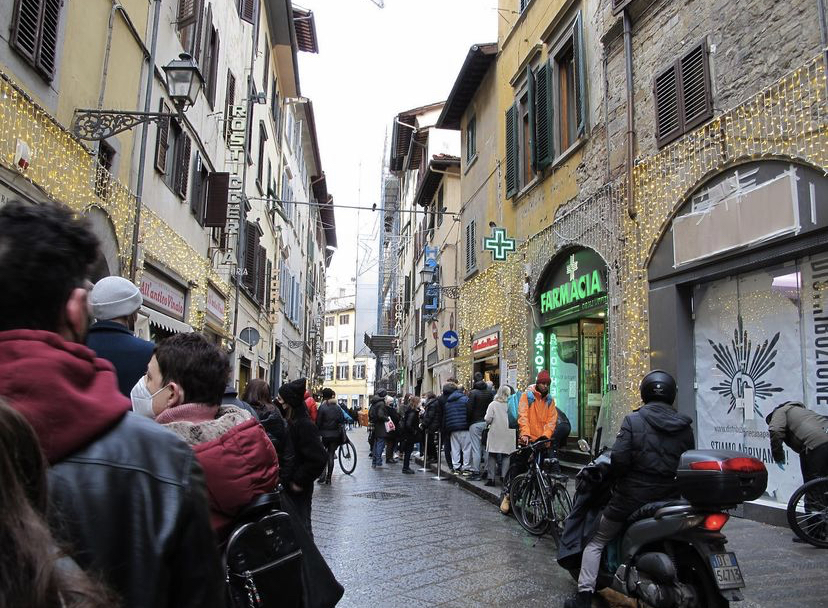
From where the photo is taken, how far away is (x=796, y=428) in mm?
6398

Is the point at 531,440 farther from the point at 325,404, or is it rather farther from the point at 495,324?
the point at 495,324

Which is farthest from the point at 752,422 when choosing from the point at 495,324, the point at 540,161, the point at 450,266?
the point at 450,266

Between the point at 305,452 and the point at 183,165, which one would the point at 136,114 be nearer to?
the point at 183,165

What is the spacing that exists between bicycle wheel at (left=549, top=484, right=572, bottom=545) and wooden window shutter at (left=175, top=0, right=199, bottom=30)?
10098 mm

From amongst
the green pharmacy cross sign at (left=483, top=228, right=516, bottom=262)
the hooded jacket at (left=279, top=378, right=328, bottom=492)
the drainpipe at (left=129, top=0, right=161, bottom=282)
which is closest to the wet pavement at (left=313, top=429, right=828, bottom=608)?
the hooded jacket at (left=279, top=378, right=328, bottom=492)

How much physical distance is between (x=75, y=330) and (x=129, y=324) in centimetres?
164

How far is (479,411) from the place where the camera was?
41.2ft

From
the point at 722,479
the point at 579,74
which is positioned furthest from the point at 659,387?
the point at 579,74

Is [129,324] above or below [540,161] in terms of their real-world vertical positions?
below

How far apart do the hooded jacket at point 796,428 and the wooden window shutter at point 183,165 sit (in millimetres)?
10387

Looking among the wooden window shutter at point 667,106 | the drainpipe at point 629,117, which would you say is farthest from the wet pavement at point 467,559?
the wooden window shutter at point 667,106

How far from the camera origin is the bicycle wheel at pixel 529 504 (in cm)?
720

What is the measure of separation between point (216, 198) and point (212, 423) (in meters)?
13.7

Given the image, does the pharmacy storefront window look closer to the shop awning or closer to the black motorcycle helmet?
the black motorcycle helmet
